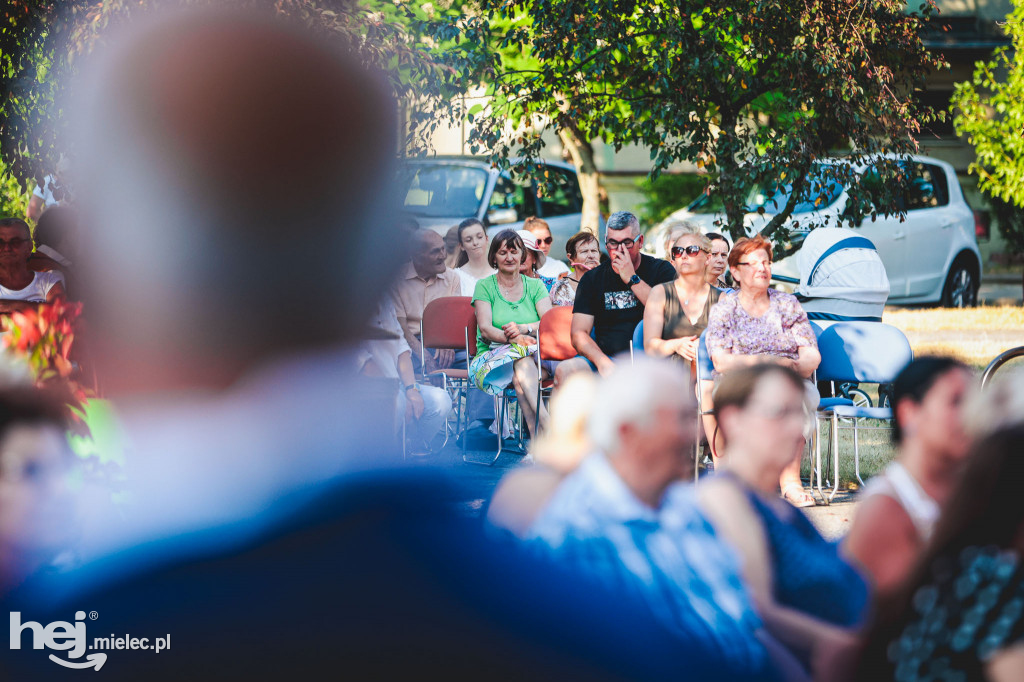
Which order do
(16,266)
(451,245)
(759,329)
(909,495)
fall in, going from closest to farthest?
(909,495)
(16,266)
(759,329)
(451,245)

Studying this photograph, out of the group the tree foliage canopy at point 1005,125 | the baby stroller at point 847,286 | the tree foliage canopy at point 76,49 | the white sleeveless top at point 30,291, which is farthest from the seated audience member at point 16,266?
the tree foliage canopy at point 1005,125

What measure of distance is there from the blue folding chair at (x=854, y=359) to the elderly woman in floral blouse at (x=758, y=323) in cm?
19

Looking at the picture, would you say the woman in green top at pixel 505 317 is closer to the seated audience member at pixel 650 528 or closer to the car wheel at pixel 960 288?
the seated audience member at pixel 650 528

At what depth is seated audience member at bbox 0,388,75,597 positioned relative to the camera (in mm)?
1888

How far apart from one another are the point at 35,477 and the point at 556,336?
203 inches

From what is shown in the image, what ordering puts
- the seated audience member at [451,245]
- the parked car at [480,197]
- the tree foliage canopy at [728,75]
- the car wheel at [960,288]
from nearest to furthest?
the tree foliage canopy at [728,75] < the seated audience member at [451,245] < the parked car at [480,197] < the car wheel at [960,288]

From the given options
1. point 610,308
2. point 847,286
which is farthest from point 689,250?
point 847,286

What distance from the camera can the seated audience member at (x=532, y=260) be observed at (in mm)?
8078

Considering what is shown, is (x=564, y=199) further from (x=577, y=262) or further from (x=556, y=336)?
(x=556, y=336)

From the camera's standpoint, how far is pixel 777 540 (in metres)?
2.12

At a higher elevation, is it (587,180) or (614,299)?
(587,180)

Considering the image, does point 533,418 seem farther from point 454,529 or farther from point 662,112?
point 454,529

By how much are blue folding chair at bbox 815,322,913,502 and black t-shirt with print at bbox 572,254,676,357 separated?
3.60 ft

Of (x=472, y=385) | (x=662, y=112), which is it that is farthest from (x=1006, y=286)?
(x=472, y=385)
